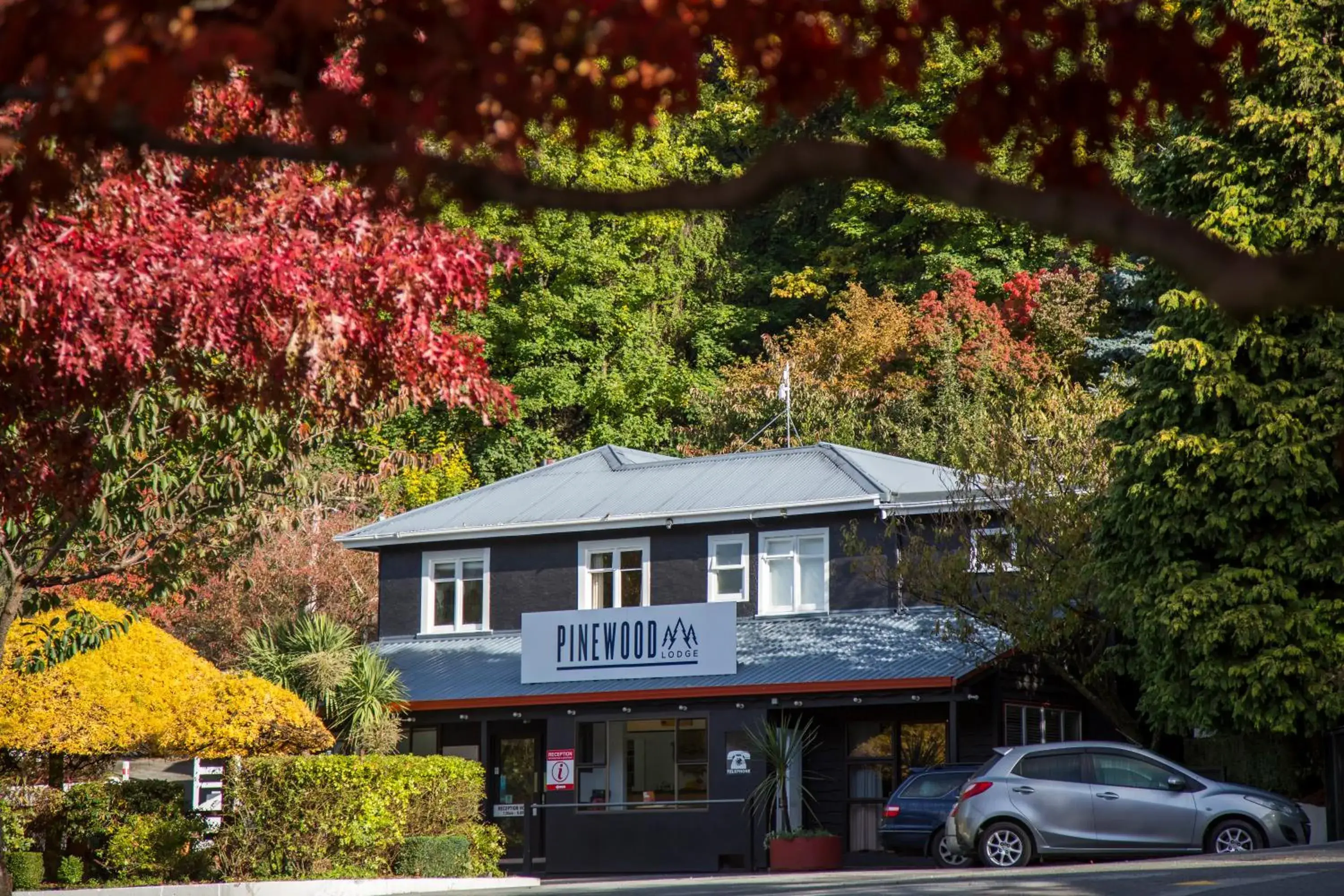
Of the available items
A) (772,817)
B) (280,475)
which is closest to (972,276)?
(772,817)

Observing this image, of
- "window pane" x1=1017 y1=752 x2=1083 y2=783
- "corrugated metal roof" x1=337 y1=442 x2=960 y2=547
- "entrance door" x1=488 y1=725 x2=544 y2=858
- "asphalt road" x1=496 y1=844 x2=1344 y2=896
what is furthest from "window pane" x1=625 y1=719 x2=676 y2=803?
"window pane" x1=1017 y1=752 x2=1083 y2=783

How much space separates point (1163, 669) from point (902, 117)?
99.7ft

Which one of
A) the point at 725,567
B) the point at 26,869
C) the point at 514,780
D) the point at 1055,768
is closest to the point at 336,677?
the point at 514,780

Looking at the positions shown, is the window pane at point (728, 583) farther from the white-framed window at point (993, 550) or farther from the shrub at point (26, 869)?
the shrub at point (26, 869)

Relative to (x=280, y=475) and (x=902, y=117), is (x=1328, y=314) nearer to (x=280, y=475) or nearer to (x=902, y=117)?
(x=280, y=475)

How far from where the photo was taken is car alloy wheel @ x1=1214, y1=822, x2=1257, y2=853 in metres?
21.4

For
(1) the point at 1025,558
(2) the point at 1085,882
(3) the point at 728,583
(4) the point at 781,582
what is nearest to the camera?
(2) the point at 1085,882

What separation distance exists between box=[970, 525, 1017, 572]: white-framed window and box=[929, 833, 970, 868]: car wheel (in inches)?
216

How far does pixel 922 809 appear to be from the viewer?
25.2 meters

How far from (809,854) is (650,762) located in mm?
6252

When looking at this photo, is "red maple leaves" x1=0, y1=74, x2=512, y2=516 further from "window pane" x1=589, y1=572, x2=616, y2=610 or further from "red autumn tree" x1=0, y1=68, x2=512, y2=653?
"window pane" x1=589, y1=572, x2=616, y2=610

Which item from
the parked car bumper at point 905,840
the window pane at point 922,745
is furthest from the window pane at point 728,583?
the parked car bumper at point 905,840

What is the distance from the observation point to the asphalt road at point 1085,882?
1502 cm

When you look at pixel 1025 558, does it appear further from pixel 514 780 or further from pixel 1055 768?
pixel 514 780
